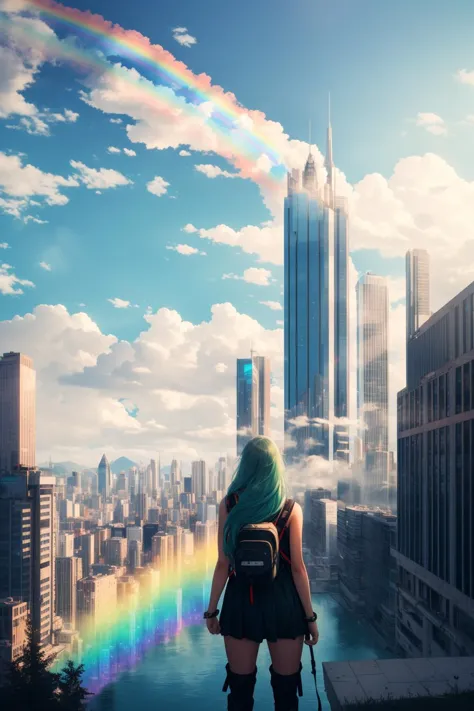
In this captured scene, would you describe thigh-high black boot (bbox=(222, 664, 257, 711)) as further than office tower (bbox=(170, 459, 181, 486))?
No

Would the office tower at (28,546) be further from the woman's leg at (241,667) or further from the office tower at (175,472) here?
the office tower at (175,472)

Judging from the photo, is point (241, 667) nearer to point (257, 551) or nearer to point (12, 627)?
point (257, 551)

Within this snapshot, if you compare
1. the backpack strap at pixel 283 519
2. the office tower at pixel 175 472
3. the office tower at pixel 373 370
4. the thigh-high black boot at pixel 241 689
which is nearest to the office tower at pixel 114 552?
the office tower at pixel 175 472

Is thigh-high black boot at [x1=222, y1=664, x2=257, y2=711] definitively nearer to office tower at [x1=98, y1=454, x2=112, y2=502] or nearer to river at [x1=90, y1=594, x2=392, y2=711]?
river at [x1=90, y1=594, x2=392, y2=711]

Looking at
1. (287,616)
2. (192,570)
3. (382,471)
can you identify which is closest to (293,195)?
(382,471)

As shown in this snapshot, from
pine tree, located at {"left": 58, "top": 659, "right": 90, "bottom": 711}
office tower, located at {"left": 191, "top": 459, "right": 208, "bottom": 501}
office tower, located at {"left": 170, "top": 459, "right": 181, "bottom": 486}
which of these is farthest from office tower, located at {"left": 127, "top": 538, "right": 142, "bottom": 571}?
pine tree, located at {"left": 58, "top": 659, "right": 90, "bottom": 711}

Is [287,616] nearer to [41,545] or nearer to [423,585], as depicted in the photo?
[423,585]
